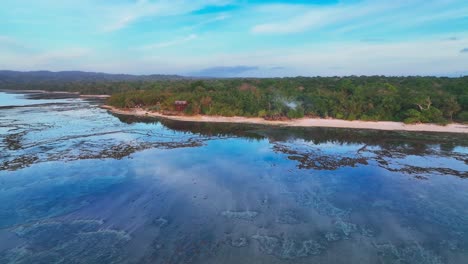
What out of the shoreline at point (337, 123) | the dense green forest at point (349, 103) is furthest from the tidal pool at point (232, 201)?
the dense green forest at point (349, 103)

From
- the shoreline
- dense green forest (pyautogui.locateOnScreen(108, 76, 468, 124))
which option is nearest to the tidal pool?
the shoreline

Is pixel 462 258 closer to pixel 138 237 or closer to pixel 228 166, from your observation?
pixel 138 237

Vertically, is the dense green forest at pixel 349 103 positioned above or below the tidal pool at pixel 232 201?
above

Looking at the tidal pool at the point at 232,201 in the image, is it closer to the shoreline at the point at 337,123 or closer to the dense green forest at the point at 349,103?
the shoreline at the point at 337,123

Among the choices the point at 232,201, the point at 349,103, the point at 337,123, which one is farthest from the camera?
the point at 349,103

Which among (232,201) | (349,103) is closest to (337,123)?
(349,103)

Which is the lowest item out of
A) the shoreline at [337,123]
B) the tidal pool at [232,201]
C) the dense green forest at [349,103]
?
the tidal pool at [232,201]

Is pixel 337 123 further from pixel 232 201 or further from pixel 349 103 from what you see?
pixel 232 201

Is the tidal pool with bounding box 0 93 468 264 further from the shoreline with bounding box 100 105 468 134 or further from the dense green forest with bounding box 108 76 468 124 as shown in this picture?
the dense green forest with bounding box 108 76 468 124

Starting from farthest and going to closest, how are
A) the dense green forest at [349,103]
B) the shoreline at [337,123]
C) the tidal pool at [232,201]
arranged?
1. the dense green forest at [349,103]
2. the shoreline at [337,123]
3. the tidal pool at [232,201]
